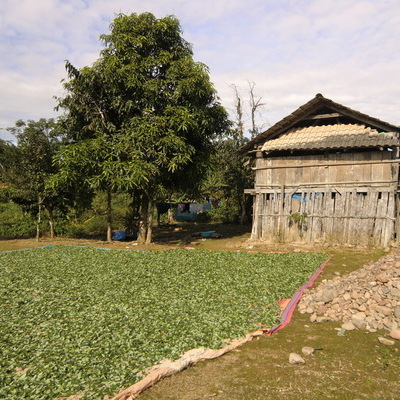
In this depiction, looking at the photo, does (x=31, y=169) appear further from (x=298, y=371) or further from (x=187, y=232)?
(x=298, y=371)

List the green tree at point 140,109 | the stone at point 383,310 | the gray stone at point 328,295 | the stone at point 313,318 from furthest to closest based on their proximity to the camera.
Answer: the green tree at point 140,109, the gray stone at point 328,295, the stone at point 313,318, the stone at point 383,310

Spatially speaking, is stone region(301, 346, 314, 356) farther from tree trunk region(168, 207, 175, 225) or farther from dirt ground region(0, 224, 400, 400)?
tree trunk region(168, 207, 175, 225)

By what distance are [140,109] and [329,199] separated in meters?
8.16

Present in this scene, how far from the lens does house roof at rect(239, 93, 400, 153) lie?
483 inches

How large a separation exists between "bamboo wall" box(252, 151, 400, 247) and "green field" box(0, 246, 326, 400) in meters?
2.24

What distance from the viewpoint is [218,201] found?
2933 centimetres

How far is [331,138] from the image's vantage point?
12828 millimetres

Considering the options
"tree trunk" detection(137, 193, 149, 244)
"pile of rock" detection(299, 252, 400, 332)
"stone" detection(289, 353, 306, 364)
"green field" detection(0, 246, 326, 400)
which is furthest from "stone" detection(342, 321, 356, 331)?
"tree trunk" detection(137, 193, 149, 244)

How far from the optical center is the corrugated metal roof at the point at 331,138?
11.9m

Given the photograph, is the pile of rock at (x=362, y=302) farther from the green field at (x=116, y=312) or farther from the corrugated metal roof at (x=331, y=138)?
the corrugated metal roof at (x=331, y=138)

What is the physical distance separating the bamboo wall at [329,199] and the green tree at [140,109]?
327cm

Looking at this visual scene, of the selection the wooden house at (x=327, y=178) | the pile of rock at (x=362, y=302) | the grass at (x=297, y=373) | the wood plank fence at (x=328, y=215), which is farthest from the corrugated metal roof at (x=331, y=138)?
the grass at (x=297, y=373)

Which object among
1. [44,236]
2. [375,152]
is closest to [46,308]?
[375,152]

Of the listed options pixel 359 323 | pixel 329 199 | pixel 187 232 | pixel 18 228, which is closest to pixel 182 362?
pixel 359 323
